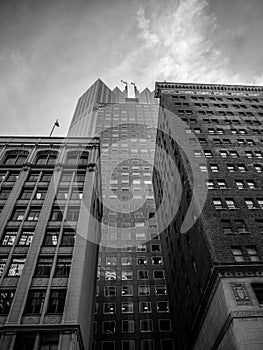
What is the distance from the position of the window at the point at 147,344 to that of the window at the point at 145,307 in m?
4.61

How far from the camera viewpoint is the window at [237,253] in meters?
28.6

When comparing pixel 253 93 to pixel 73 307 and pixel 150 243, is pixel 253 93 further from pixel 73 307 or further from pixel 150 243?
pixel 73 307

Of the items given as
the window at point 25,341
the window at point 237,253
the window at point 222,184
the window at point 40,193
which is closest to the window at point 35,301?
the window at point 25,341

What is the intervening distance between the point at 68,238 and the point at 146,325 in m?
24.1

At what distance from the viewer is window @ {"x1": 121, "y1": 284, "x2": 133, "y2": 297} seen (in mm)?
51134

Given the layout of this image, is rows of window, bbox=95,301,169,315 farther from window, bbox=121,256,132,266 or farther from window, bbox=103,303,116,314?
window, bbox=121,256,132,266

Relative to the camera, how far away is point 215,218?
32844 mm

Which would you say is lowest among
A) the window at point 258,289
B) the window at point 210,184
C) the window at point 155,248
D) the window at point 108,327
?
the window at point 258,289

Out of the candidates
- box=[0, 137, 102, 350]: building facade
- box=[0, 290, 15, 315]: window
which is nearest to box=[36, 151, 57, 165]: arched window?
box=[0, 137, 102, 350]: building facade

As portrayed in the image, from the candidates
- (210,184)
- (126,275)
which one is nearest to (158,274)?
(126,275)

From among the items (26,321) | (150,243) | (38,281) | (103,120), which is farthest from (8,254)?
(103,120)

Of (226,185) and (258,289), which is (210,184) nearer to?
(226,185)

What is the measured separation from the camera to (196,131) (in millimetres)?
48625

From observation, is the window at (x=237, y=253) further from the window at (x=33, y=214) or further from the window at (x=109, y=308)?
the window at (x=109, y=308)
